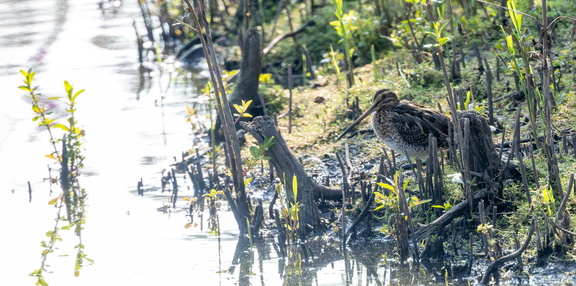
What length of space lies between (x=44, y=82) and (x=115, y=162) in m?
3.58

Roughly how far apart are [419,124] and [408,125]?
0.26 ft

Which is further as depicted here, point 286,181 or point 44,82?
point 44,82

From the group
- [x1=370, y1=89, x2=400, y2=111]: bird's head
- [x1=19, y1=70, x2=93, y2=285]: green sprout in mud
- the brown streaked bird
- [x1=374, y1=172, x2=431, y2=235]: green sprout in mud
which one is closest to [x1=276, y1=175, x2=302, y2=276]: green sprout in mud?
[x1=374, y1=172, x2=431, y2=235]: green sprout in mud

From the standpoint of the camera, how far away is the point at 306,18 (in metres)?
11.1

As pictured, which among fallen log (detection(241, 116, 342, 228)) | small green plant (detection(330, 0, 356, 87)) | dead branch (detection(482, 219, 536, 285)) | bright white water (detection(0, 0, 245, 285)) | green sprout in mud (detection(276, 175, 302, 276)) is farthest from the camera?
small green plant (detection(330, 0, 356, 87))

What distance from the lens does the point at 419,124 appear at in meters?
5.72

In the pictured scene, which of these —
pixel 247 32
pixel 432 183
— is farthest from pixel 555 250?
pixel 247 32

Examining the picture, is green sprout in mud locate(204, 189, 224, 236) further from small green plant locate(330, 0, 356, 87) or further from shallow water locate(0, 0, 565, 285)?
small green plant locate(330, 0, 356, 87)

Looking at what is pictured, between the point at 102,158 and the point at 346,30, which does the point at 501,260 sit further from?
the point at 102,158

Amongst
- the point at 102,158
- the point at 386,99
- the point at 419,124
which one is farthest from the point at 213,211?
the point at 102,158

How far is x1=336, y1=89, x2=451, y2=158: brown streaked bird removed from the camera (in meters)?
5.70

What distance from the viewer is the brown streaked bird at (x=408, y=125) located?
5.70 meters

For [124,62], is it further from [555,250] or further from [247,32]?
[555,250]

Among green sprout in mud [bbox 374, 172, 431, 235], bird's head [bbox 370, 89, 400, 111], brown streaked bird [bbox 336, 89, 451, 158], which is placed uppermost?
bird's head [bbox 370, 89, 400, 111]
